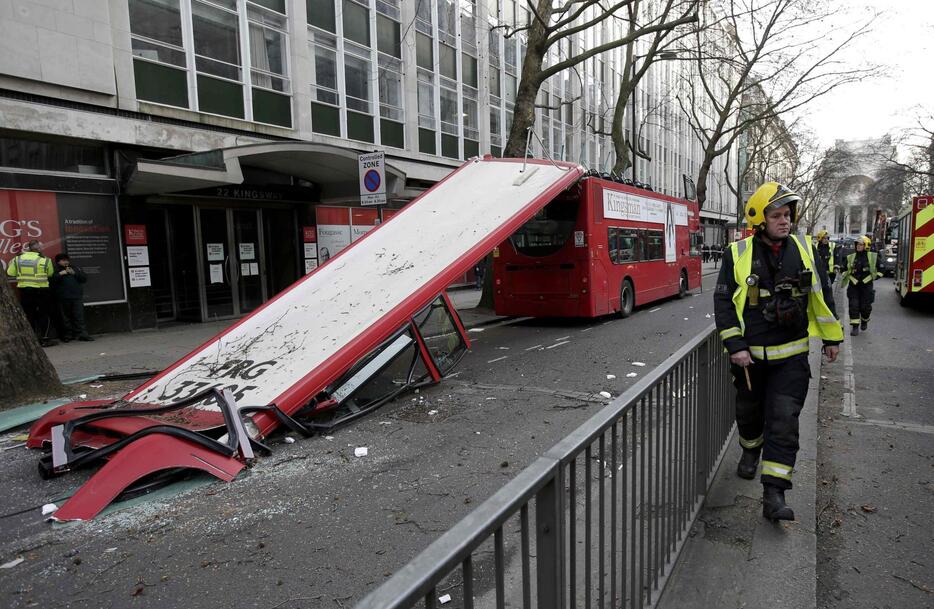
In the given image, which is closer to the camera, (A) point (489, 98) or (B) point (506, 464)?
(B) point (506, 464)

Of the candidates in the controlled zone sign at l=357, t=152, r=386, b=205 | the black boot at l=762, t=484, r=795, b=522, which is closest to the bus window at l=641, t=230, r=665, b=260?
the controlled zone sign at l=357, t=152, r=386, b=205

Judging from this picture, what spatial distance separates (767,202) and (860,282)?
29.3 ft

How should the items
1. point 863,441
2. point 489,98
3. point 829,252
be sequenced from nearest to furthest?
1. point 863,441
2. point 829,252
3. point 489,98

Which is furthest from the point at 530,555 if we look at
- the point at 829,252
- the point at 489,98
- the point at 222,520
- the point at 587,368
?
the point at 489,98

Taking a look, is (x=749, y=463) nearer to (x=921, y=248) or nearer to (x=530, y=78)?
(x=530, y=78)

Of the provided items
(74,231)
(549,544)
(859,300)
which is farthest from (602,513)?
(74,231)

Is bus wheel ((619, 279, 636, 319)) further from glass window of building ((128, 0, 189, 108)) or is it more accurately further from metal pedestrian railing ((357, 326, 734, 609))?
glass window of building ((128, 0, 189, 108))

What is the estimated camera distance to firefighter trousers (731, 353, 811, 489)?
11.0 feet

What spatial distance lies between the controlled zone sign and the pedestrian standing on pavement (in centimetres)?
577

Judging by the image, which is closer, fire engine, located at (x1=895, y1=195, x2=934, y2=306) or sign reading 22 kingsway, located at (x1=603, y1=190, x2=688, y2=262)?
sign reading 22 kingsway, located at (x1=603, y1=190, x2=688, y2=262)

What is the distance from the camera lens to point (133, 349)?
1036 centimetres

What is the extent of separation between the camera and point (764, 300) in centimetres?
354

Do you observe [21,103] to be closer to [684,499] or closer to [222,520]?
[222,520]

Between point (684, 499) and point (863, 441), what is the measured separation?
3.02m
